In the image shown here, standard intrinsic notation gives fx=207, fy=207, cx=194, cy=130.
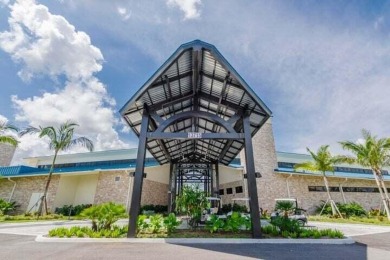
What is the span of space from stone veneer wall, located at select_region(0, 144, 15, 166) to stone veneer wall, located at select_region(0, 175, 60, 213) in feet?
24.7

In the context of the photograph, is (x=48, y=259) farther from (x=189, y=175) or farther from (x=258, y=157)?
(x=189, y=175)

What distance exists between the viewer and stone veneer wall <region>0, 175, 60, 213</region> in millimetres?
19062

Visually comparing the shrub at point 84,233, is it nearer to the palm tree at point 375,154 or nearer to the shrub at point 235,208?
the shrub at point 235,208

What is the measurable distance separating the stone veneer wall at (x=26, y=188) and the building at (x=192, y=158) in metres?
0.09

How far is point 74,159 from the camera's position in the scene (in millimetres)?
28531

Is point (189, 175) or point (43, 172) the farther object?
point (189, 175)

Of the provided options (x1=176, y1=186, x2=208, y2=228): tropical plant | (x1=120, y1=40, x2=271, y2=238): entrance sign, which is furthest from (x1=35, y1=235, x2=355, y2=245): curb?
(x1=176, y1=186, x2=208, y2=228): tropical plant

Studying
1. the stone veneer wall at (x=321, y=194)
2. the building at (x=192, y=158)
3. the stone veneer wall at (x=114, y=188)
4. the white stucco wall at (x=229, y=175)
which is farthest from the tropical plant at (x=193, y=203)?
the stone veneer wall at (x=321, y=194)

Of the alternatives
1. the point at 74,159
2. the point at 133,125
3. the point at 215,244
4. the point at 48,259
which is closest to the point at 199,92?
the point at 133,125

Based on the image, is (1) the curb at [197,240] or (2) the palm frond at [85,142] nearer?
(1) the curb at [197,240]

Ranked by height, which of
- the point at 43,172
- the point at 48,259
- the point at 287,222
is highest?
the point at 43,172

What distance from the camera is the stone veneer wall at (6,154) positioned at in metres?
25.8

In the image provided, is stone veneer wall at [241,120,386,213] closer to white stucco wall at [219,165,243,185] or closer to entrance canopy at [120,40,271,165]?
white stucco wall at [219,165,243,185]

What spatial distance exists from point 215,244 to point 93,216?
15.9 ft
